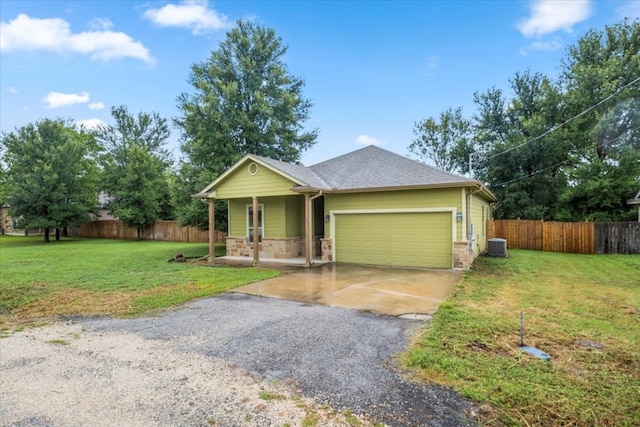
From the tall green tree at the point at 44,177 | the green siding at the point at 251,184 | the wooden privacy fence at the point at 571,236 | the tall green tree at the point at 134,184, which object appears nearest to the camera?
the green siding at the point at 251,184

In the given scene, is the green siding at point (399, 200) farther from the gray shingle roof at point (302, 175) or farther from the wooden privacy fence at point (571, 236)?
the wooden privacy fence at point (571, 236)

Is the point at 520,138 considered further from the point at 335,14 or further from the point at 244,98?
the point at 244,98

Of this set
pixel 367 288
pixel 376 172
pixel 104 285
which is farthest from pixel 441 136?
pixel 104 285

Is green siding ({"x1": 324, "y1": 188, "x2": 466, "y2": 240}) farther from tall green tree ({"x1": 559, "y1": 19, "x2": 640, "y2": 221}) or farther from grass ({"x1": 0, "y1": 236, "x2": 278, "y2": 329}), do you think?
tall green tree ({"x1": 559, "y1": 19, "x2": 640, "y2": 221})

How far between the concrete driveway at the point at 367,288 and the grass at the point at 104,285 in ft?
3.48

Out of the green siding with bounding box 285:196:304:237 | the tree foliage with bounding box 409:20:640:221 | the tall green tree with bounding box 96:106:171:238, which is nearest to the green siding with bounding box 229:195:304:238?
the green siding with bounding box 285:196:304:237

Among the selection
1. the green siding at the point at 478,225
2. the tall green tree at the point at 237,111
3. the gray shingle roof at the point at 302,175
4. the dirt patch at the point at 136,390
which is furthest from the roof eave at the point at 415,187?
the dirt patch at the point at 136,390

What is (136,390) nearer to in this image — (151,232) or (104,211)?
(151,232)

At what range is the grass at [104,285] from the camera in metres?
6.50

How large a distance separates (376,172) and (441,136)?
2130cm

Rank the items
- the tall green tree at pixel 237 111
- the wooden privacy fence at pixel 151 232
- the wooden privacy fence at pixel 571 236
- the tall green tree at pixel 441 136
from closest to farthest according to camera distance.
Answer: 1. the wooden privacy fence at pixel 571 236
2. the tall green tree at pixel 237 111
3. the wooden privacy fence at pixel 151 232
4. the tall green tree at pixel 441 136

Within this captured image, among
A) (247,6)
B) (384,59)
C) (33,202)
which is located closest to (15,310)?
(247,6)

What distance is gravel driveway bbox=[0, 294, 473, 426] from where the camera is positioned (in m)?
2.89

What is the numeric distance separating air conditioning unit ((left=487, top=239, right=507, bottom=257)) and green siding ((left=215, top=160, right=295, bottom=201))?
8.34 metres
